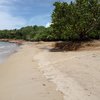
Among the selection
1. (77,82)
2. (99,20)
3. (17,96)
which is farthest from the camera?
(99,20)

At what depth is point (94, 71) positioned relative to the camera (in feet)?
43.5

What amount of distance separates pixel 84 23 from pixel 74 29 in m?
1.55

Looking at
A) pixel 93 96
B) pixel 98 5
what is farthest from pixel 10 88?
pixel 98 5

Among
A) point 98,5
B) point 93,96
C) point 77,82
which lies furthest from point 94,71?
point 98,5

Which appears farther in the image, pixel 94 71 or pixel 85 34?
pixel 85 34

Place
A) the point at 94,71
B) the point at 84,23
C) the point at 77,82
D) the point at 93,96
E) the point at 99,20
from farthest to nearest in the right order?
the point at 99,20, the point at 84,23, the point at 94,71, the point at 77,82, the point at 93,96

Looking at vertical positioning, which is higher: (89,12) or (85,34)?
(89,12)

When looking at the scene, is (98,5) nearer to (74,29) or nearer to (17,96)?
(74,29)

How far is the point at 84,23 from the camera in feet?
110

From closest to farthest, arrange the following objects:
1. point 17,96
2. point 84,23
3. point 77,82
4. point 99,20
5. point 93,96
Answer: point 93,96
point 17,96
point 77,82
point 84,23
point 99,20

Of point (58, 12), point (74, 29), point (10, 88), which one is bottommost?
point (10, 88)

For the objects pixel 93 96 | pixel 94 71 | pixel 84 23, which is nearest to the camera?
pixel 93 96

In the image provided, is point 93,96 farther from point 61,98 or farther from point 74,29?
point 74,29

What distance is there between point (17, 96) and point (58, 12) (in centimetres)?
2450
